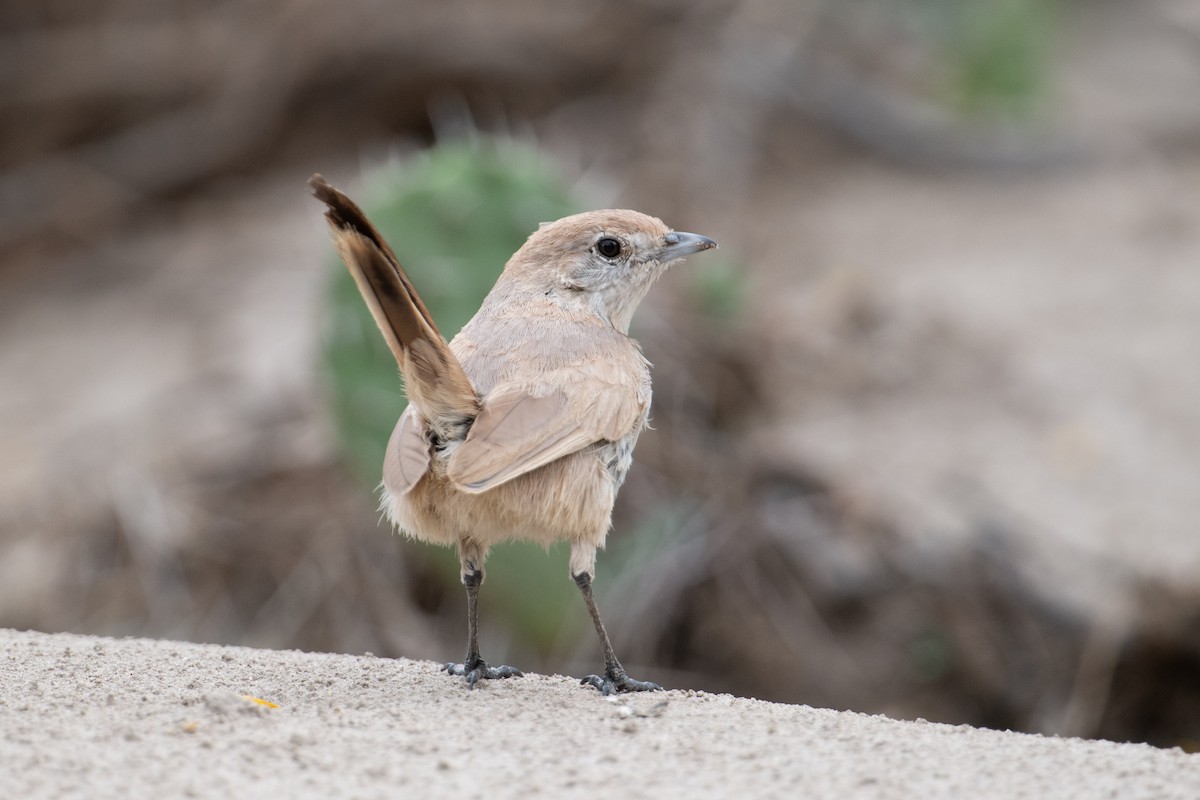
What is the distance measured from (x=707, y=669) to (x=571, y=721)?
4269 mm

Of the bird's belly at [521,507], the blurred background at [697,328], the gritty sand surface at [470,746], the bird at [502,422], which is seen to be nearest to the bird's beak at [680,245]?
the bird at [502,422]

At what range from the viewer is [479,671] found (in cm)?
398

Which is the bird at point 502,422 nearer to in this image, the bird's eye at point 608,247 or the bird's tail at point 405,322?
the bird's tail at point 405,322

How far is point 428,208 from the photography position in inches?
230

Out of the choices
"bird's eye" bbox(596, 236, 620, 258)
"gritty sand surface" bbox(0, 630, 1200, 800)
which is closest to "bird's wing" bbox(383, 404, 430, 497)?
"gritty sand surface" bbox(0, 630, 1200, 800)

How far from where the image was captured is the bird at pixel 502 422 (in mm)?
3530

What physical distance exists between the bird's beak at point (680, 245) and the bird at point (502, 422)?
35 centimetres

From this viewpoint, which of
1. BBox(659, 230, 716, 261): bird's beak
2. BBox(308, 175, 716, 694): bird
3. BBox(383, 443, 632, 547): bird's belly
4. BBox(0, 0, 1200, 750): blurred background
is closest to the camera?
BBox(308, 175, 716, 694): bird

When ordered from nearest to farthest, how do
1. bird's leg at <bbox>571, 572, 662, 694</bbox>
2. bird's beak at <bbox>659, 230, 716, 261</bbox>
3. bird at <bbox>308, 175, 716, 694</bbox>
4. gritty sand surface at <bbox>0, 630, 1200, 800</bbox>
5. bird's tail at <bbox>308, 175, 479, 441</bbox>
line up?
gritty sand surface at <bbox>0, 630, 1200, 800</bbox> < bird's tail at <bbox>308, 175, 479, 441</bbox> < bird at <bbox>308, 175, 716, 694</bbox> < bird's leg at <bbox>571, 572, 662, 694</bbox> < bird's beak at <bbox>659, 230, 716, 261</bbox>

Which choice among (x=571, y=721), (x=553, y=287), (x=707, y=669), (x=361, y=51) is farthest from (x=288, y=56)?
(x=571, y=721)

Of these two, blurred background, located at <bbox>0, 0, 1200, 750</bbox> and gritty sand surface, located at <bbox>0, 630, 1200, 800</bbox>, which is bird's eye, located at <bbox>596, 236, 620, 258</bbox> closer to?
blurred background, located at <bbox>0, 0, 1200, 750</bbox>

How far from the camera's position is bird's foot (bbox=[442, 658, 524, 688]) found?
3931mm

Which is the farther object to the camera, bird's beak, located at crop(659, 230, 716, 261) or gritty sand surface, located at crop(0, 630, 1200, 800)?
bird's beak, located at crop(659, 230, 716, 261)

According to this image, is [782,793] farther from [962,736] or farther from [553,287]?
[553,287]
